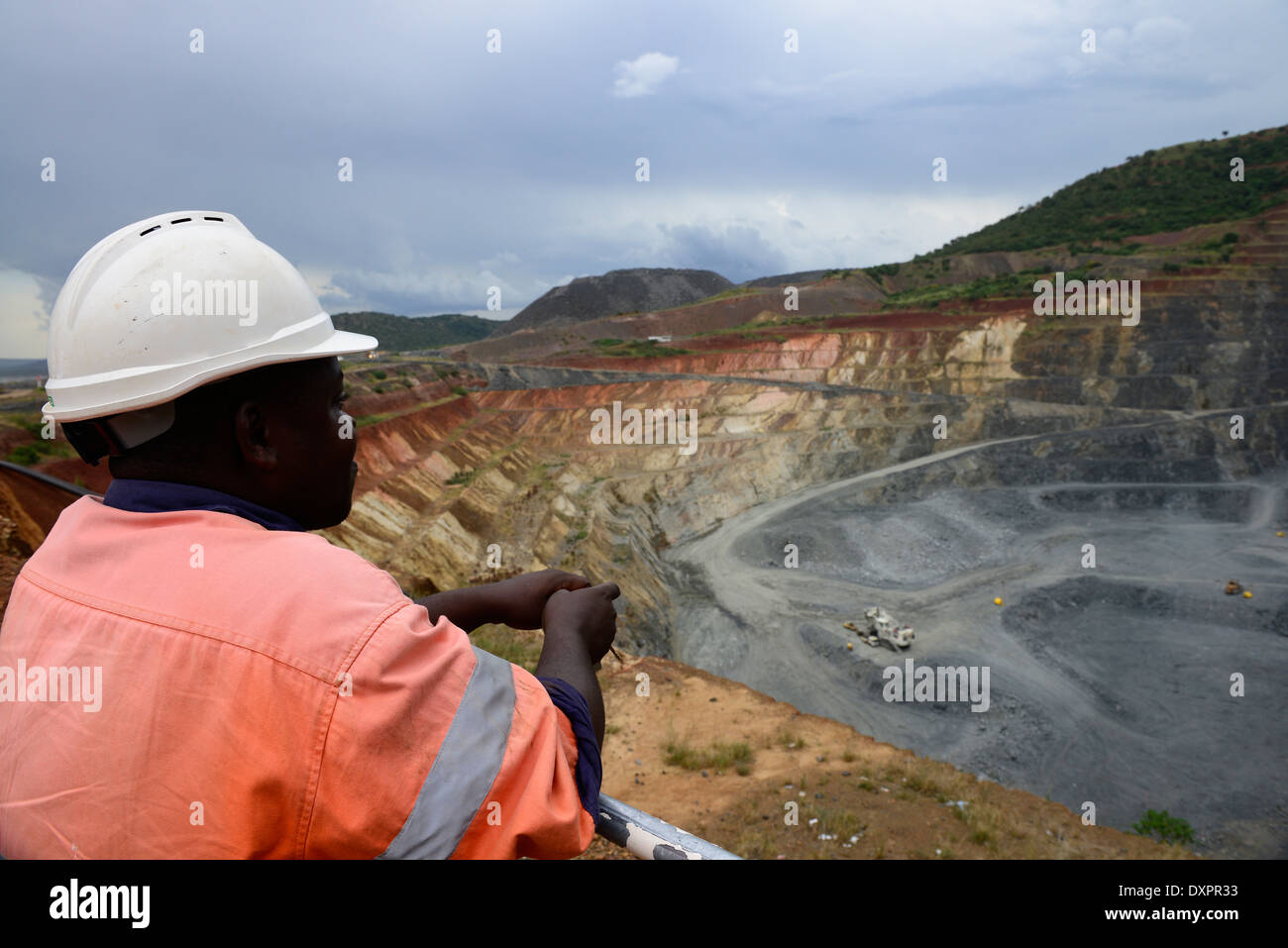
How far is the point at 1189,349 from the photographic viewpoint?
147 feet

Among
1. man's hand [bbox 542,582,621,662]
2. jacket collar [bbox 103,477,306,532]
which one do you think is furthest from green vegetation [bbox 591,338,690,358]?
jacket collar [bbox 103,477,306,532]

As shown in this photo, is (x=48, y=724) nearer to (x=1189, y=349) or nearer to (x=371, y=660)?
(x=371, y=660)

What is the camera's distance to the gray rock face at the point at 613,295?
10875cm

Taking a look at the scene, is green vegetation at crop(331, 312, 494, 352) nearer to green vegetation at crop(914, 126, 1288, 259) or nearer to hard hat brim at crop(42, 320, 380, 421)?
green vegetation at crop(914, 126, 1288, 259)

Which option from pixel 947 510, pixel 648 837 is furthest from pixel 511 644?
pixel 947 510

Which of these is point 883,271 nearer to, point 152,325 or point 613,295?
point 613,295

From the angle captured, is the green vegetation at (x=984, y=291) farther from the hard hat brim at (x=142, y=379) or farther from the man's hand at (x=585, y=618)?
the hard hat brim at (x=142, y=379)

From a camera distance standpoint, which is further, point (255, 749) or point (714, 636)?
point (714, 636)

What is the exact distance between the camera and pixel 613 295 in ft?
367

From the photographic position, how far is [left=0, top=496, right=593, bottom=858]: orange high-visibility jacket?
43.6 inches

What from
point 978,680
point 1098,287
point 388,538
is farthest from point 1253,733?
point 1098,287

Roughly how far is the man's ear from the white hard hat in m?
0.09

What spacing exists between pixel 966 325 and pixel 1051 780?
3934 cm

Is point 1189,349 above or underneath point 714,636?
above
